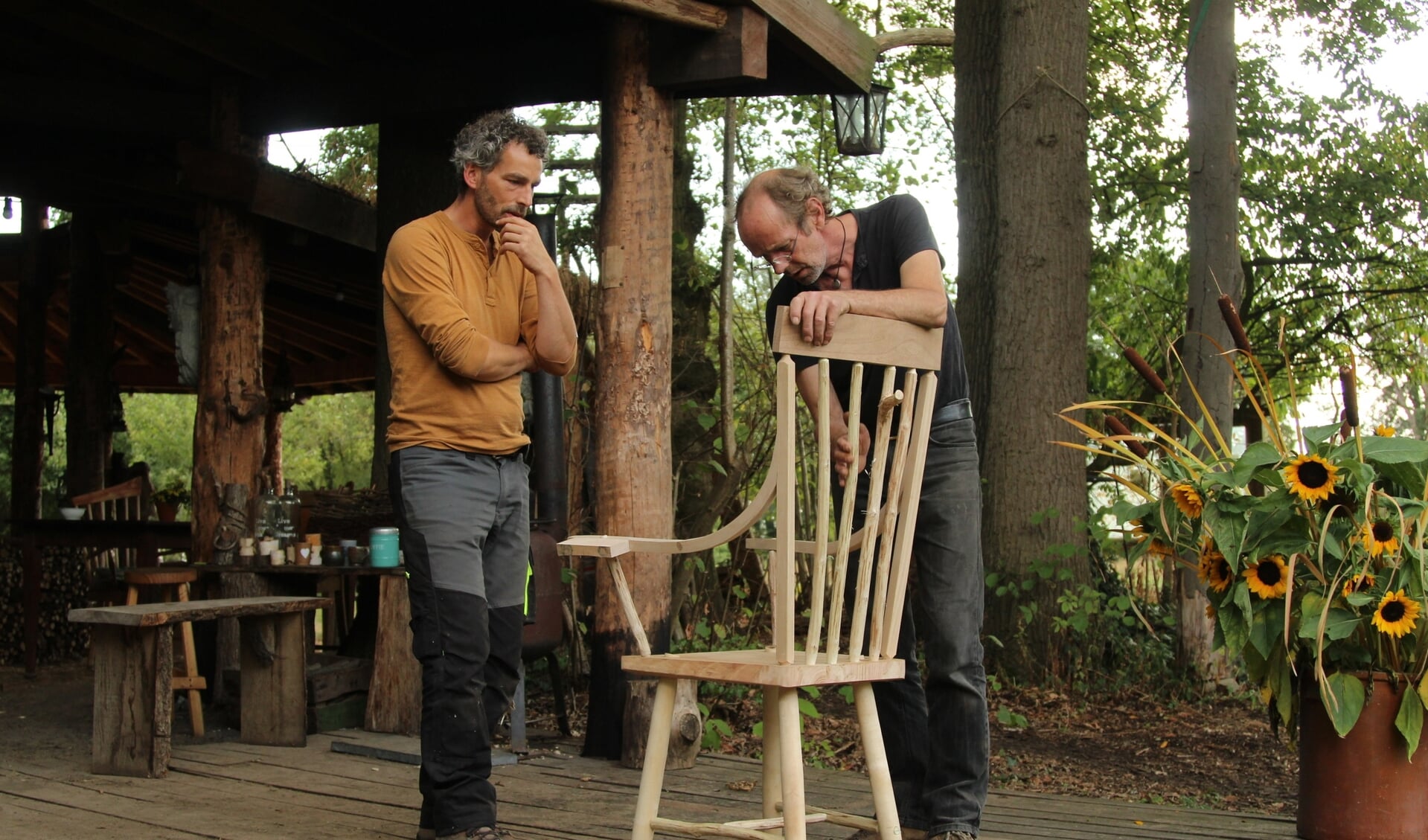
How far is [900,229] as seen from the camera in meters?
3.01

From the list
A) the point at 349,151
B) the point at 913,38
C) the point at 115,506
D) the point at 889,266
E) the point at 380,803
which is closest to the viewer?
the point at 889,266

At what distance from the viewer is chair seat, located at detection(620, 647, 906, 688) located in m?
2.53

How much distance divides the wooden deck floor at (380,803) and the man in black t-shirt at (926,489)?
465mm

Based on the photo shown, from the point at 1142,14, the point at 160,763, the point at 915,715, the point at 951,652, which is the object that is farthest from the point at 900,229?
the point at 1142,14

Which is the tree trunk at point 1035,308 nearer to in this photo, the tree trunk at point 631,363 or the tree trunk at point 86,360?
the tree trunk at point 631,363

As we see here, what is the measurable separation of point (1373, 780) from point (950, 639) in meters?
1.09

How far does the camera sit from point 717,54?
4.65 metres

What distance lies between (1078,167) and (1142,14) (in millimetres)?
5760

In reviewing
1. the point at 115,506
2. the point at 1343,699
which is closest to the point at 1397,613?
the point at 1343,699

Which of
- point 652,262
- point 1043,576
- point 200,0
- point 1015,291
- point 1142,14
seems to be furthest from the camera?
point 1142,14

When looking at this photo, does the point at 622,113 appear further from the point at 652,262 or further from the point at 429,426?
the point at 429,426

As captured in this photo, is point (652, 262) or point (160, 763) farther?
point (652, 262)

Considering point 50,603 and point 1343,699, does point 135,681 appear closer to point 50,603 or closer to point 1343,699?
point 1343,699

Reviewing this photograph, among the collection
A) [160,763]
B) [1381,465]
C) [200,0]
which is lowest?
[160,763]
